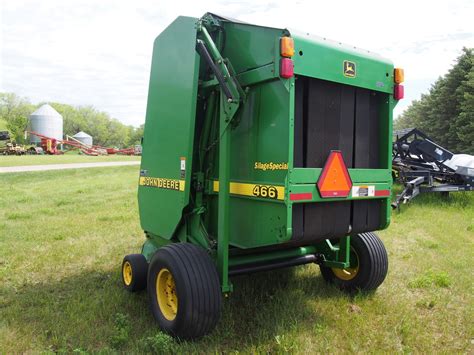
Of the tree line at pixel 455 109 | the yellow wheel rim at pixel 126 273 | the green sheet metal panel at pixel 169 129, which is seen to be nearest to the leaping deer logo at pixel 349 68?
the green sheet metal panel at pixel 169 129

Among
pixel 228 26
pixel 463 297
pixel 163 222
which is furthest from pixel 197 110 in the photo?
pixel 463 297

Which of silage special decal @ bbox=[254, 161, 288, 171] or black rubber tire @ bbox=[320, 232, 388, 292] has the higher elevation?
silage special decal @ bbox=[254, 161, 288, 171]

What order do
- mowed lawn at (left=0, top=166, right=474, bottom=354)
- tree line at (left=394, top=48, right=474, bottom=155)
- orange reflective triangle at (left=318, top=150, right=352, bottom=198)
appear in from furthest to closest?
tree line at (left=394, top=48, right=474, bottom=155), mowed lawn at (left=0, top=166, right=474, bottom=354), orange reflective triangle at (left=318, top=150, right=352, bottom=198)

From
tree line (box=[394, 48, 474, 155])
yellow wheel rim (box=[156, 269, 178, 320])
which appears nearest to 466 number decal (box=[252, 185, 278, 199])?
yellow wheel rim (box=[156, 269, 178, 320])

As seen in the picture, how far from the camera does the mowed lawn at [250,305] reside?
3359 millimetres

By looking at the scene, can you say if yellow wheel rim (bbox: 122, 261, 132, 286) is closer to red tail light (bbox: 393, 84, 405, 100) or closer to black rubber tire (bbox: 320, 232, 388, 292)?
black rubber tire (bbox: 320, 232, 388, 292)

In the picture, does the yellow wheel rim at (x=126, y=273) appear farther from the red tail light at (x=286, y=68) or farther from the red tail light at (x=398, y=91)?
the red tail light at (x=398, y=91)

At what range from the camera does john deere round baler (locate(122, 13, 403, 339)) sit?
3.14 meters

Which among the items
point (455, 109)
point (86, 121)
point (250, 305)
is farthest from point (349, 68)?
point (86, 121)

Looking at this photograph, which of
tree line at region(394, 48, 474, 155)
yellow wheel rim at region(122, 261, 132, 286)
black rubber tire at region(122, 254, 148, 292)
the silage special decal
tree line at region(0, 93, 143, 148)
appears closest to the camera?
the silage special decal

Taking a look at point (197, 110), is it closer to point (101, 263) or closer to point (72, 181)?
point (101, 263)

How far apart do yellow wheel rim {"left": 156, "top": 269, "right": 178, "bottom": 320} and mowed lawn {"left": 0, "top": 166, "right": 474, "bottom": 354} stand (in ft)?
0.66

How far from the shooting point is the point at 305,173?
3.12 meters

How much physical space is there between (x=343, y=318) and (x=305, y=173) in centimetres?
155
